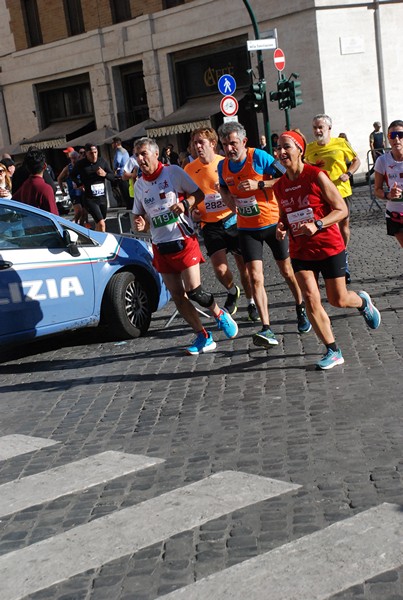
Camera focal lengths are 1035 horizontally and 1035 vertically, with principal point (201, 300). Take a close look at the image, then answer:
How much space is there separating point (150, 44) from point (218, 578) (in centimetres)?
3401

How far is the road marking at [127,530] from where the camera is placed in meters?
4.48

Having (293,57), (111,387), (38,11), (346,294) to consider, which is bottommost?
(111,387)

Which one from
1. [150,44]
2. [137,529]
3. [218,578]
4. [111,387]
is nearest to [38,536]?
[137,529]

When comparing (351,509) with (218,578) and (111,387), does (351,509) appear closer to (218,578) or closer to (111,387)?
(218,578)

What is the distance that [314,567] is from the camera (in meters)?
4.20

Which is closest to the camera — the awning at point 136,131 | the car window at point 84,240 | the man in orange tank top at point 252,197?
the man in orange tank top at point 252,197

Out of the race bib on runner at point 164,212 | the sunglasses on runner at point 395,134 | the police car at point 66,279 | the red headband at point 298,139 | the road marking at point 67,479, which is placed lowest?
the road marking at point 67,479

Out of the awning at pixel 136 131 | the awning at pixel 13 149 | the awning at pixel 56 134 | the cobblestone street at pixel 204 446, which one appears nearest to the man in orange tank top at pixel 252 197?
the cobblestone street at pixel 204 446

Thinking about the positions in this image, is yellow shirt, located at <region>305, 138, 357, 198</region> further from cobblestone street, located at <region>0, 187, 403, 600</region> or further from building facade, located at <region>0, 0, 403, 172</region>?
building facade, located at <region>0, 0, 403, 172</region>

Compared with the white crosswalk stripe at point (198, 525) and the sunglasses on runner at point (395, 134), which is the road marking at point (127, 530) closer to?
the white crosswalk stripe at point (198, 525)

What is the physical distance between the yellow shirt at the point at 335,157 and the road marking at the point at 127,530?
6379 mm

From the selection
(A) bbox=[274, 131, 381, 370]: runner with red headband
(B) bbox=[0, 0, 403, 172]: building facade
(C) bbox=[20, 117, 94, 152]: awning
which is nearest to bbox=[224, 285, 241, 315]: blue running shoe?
(A) bbox=[274, 131, 381, 370]: runner with red headband

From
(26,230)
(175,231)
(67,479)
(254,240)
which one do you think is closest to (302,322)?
(254,240)

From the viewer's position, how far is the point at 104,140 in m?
37.6
